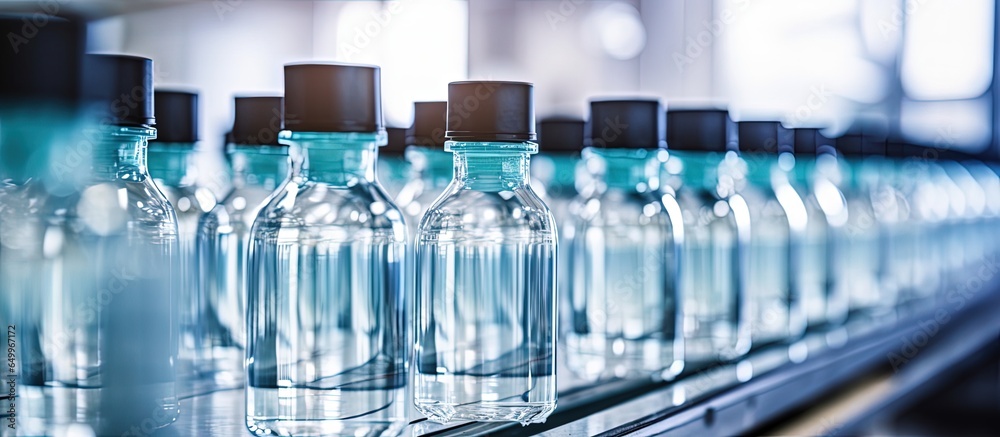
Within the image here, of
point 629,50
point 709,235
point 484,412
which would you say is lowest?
point 484,412

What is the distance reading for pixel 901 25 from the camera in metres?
4.30

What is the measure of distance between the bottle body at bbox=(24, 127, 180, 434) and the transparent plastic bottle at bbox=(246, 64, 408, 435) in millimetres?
70

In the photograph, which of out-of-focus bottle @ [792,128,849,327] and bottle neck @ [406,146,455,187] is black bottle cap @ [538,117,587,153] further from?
out-of-focus bottle @ [792,128,849,327]

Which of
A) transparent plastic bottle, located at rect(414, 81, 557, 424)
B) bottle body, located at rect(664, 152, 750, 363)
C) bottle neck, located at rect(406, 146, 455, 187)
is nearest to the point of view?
transparent plastic bottle, located at rect(414, 81, 557, 424)

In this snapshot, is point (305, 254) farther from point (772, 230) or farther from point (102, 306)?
point (772, 230)

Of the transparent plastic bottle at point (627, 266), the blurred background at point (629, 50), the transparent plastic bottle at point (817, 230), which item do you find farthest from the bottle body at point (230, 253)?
the transparent plastic bottle at point (817, 230)

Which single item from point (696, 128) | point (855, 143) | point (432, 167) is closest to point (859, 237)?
point (855, 143)

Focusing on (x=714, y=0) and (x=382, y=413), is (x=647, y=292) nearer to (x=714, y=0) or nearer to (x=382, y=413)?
(x=382, y=413)

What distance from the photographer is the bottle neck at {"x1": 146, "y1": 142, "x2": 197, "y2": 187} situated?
2.79 feet

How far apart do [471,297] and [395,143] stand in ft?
0.96

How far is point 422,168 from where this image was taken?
3.35 feet

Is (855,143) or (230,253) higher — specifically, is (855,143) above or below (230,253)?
above

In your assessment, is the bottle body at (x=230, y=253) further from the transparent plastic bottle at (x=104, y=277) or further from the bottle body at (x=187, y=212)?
the transparent plastic bottle at (x=104, y=277)

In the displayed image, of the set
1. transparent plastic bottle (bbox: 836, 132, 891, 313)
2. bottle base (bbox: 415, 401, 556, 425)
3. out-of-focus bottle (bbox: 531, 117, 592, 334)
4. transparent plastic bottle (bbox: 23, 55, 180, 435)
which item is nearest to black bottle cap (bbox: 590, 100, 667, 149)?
out-of-focus bottle (bbox: 531, 117, 592, 334)
